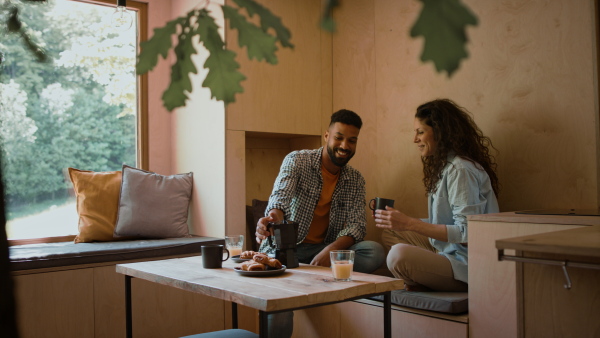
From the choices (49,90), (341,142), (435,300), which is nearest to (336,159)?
(341,142)

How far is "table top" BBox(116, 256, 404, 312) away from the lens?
1737mm

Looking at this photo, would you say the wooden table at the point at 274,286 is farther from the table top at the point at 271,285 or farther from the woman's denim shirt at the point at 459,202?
the woman's denim shirt at the point at 459,202

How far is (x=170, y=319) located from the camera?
3.21 meters

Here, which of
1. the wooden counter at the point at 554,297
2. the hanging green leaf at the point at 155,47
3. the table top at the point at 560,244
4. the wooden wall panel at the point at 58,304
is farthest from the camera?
the wooden wall panel at the point at 58,304

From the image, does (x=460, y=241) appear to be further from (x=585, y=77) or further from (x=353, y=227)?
(x=585, y=77)

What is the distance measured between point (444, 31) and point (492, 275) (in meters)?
2.17

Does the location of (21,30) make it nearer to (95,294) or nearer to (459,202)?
(459,202)

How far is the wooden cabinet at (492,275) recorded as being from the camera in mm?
2172

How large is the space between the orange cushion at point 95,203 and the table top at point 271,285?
1.07m

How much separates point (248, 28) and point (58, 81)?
24 centimetres

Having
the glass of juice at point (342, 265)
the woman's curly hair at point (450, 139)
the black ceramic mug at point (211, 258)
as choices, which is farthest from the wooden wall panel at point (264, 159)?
the glass of juice at point (342, 265)

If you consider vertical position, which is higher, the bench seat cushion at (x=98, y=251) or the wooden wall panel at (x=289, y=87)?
the wooden wall panel at (x=289, y=87)

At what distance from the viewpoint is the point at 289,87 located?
371 cm

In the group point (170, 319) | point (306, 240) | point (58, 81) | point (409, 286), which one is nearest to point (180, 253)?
point (170, 319)
